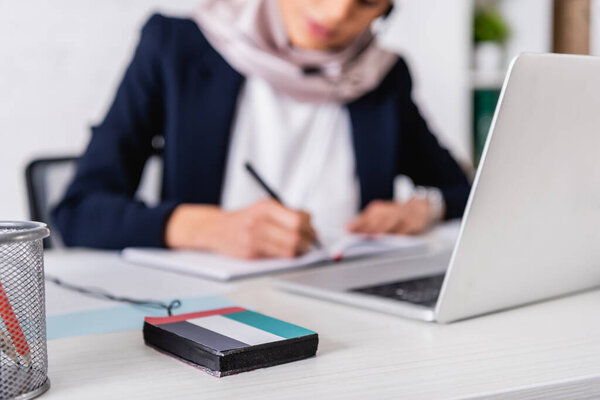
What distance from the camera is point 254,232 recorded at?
1000mm

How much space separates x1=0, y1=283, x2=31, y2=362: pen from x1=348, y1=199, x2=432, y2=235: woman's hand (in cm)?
81

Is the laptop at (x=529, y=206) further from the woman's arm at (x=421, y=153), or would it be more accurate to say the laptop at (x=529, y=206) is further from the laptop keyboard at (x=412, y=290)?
the woman's arm at (x=421, y=153)

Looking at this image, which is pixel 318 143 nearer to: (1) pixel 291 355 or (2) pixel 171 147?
(2) pixel 171 147

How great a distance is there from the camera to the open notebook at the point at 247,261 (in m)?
0.91

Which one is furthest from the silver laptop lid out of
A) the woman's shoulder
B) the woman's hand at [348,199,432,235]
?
the woman's shoulder

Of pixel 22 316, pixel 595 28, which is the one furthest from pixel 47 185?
pixel 595 28

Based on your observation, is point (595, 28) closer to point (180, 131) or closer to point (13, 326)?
point (180, 131)

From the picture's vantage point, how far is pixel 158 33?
144cm

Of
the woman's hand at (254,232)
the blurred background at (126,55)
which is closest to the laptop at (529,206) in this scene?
the woman's hand at (254,232)

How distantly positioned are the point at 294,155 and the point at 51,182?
52 centimetres

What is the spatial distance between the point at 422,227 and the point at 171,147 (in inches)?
20.8

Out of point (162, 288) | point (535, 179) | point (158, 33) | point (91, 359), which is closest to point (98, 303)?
point (162, 288)

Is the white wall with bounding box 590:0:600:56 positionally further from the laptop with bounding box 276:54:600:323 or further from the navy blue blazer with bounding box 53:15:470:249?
the laptop with bounding box 276:54:600:323

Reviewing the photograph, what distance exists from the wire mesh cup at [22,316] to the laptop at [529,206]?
0.32 meters
